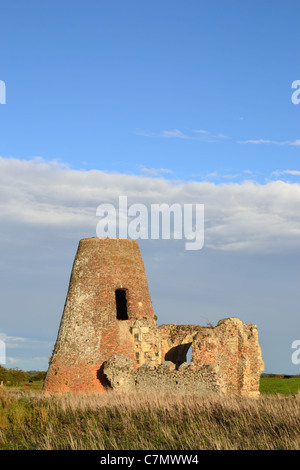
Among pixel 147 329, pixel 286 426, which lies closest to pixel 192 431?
pixel 286 426

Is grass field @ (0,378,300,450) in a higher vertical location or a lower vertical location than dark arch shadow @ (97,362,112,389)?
lower

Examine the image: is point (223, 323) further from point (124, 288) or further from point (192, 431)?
point (192, 431)

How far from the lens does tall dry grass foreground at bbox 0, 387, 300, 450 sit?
12.3 meters

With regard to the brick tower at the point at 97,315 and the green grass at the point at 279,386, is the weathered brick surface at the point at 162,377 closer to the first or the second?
the brick tower at the point at 97,315

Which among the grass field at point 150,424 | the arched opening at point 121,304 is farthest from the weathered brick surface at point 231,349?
the grass field at point 150,424

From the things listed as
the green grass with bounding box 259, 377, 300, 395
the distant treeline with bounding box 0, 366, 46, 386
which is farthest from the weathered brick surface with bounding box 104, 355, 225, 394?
the distant treeline with bounding box 0, 366, 46, 386

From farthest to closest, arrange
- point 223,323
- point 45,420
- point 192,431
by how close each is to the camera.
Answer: point 223,323 < point 45,420 < point 192,431

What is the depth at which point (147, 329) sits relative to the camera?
2180 cm

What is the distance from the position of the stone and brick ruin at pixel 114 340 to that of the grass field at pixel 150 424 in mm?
2351

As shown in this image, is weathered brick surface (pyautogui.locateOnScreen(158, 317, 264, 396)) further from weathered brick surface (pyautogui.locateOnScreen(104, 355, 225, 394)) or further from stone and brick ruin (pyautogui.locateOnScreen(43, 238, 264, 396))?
weathered brick surface (pyautogui.locateOnScreen(104, 355, 225, 394))

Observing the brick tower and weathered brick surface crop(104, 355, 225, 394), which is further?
the brick tower

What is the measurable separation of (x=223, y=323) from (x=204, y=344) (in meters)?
3.14

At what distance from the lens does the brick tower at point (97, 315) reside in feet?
68.7
